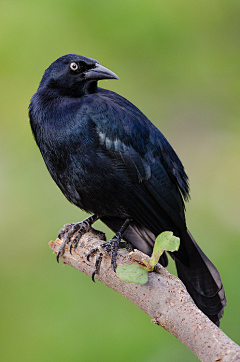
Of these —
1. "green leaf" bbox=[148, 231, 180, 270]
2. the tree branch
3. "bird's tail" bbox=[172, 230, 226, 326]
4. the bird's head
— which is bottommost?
"bird's tail" bbox=[172, 230, 226, 326]

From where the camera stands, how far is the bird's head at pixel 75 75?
2.93 metres

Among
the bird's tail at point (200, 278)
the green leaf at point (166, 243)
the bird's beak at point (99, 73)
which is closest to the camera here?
the green leaf at point (166, 243)

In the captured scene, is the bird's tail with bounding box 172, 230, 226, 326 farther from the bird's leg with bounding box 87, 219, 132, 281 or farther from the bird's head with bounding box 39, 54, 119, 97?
the bird's head with bounding box 39, 54, 119, 97

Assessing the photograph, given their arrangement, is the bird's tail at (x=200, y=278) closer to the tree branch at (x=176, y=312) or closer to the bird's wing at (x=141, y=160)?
the bird's wing at (x=141, y=160)

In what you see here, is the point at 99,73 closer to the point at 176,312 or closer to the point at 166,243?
the point at 166,243

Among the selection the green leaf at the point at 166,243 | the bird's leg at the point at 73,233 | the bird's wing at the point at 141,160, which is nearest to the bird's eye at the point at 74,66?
the bird's wing at the point at 141,160

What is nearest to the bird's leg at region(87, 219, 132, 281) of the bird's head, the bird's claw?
the bird's claw

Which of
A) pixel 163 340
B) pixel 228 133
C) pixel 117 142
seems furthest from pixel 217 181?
pixel 117 142

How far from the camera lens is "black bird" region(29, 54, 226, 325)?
108 inches

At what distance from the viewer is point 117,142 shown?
2.77m

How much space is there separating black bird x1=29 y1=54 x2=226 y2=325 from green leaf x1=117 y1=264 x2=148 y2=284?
649mm

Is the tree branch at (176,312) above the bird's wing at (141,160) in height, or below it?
below

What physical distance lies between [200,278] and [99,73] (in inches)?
56.2

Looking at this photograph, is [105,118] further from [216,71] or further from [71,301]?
[216,71]
